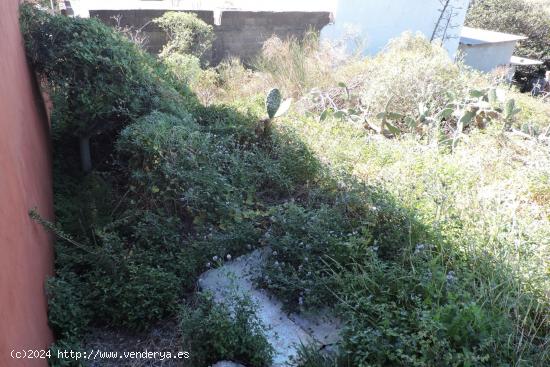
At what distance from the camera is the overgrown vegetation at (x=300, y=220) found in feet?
7.79

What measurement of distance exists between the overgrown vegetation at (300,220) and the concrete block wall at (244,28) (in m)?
3.67

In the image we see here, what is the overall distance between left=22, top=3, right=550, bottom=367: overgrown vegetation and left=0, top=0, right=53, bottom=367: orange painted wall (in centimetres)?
18

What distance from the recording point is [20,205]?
2363mm

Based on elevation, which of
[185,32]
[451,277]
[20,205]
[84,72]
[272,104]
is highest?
[185,32]

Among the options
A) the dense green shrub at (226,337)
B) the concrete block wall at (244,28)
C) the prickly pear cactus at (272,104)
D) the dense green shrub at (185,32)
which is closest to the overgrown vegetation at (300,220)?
the dense green shrub at (226,337)

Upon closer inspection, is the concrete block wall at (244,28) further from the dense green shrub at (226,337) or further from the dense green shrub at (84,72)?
the dense green shrub at (226,337)

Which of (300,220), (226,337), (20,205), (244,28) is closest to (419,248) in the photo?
(300,220)

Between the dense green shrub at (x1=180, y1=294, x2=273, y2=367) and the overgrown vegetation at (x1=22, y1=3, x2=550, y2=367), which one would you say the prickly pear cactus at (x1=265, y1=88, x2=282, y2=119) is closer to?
the overgrown vegetation at (x1=22, y1=3, x2=550, y2=367)

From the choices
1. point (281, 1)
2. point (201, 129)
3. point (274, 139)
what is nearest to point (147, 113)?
point (201, 129)

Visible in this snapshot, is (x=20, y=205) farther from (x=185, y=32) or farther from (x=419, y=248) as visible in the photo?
(x=185, y=32)

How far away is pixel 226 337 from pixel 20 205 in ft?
4.47

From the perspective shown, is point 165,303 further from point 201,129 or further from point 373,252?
point 201,129

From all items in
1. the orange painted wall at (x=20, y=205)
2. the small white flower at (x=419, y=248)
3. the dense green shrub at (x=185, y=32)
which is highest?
the dense green shrub at (x=185, y=32)

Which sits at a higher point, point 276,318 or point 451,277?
point 451,277
